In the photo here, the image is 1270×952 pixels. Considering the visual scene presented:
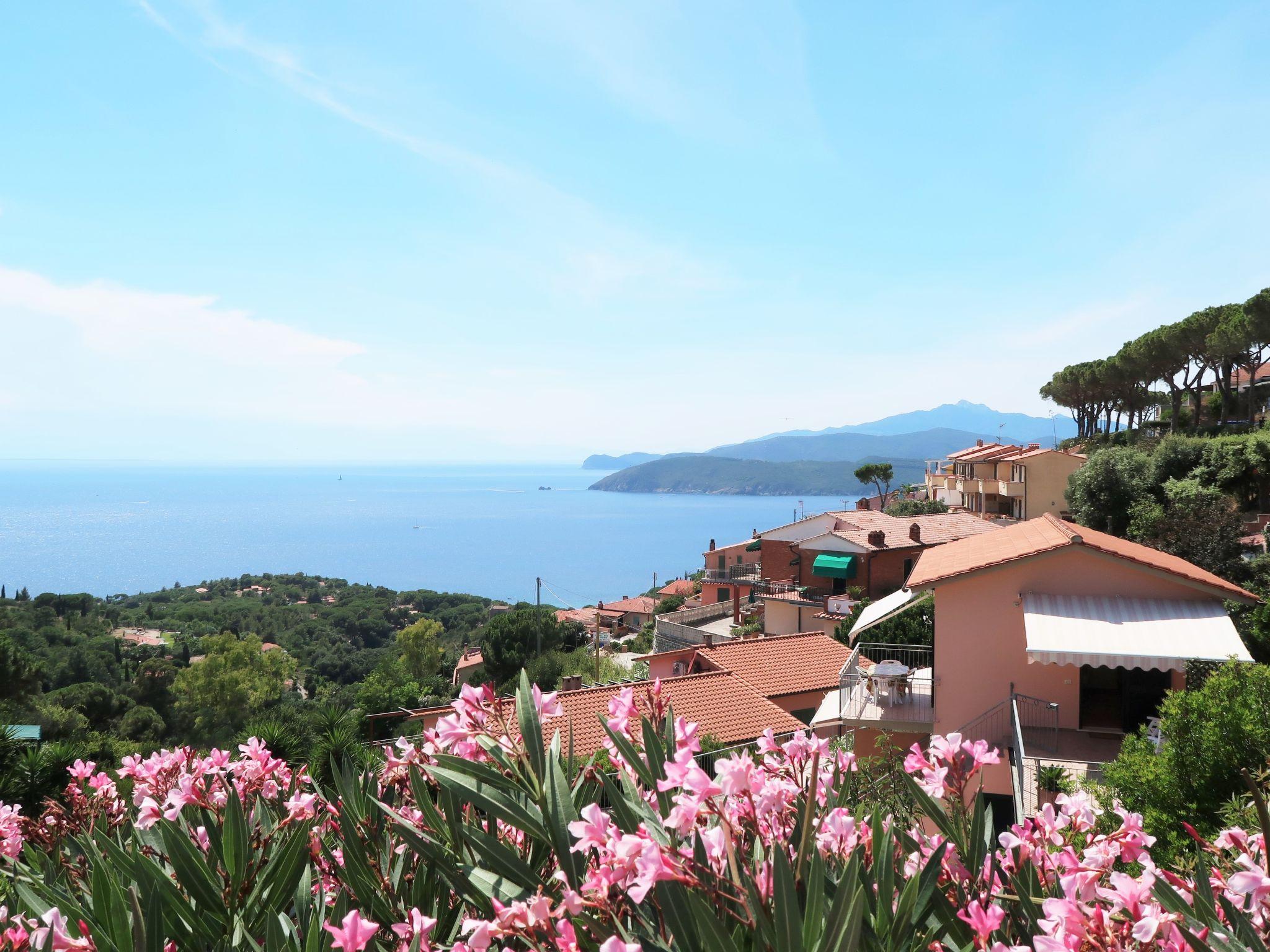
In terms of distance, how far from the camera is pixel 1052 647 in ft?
27.8

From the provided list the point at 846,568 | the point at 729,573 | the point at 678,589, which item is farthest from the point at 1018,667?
the point at 678,589

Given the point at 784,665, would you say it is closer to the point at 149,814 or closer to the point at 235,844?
the point at 149,814

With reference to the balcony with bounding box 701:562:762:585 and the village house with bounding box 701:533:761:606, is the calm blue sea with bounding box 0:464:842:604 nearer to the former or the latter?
the village house with bounding box 701:533:761:606

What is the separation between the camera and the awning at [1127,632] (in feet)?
27.3

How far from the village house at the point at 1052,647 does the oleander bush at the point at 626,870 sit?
25.4 ft

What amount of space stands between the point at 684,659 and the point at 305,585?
77.4 metres

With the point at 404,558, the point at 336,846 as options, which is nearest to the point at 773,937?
the point at 336,846

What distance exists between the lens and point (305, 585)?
88188mm

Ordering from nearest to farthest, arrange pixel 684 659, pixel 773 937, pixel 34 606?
1. pixel 773 937
2. pixel 684 659
3. pixel 34 606

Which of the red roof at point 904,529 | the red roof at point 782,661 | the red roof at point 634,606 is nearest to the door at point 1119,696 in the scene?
the red roof at point 782,661

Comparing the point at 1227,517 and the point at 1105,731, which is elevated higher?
the point at 1227,517

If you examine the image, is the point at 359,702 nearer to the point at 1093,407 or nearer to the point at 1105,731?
the point at 1105,731

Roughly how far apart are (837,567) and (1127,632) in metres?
19.7

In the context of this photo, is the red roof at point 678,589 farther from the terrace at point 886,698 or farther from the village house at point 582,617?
the terrace at point 886,698
